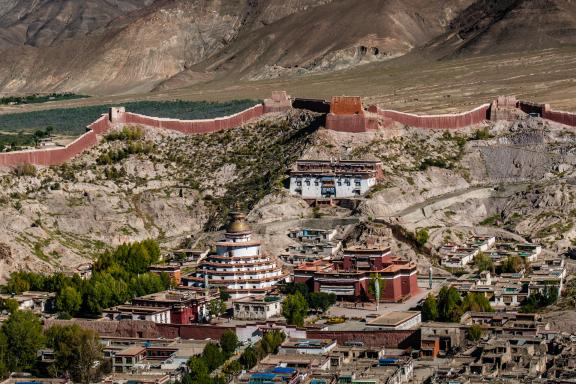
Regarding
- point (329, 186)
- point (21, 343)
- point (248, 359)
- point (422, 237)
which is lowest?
point (248, 359)

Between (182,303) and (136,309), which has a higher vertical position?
(182,303)

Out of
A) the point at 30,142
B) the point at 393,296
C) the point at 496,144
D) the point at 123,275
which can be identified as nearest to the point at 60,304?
the point at 123,275

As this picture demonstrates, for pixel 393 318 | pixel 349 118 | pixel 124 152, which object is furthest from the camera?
pixel 124 152

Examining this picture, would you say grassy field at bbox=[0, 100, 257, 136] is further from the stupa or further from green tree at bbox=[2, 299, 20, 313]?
green tree at bbox=[2, 299, 20, 313]

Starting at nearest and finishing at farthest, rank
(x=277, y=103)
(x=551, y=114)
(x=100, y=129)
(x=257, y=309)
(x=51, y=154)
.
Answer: (x=257, y=309) < (x=51, y=154) < (x=551, y=114) < (x=100, y=129) < (x=277, y=103)

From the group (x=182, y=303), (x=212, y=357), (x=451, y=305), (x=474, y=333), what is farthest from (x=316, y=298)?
(x=212, y=357)

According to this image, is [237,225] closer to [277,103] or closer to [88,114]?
[277,103]

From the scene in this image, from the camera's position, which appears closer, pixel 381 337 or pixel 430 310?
pixel 381 337
